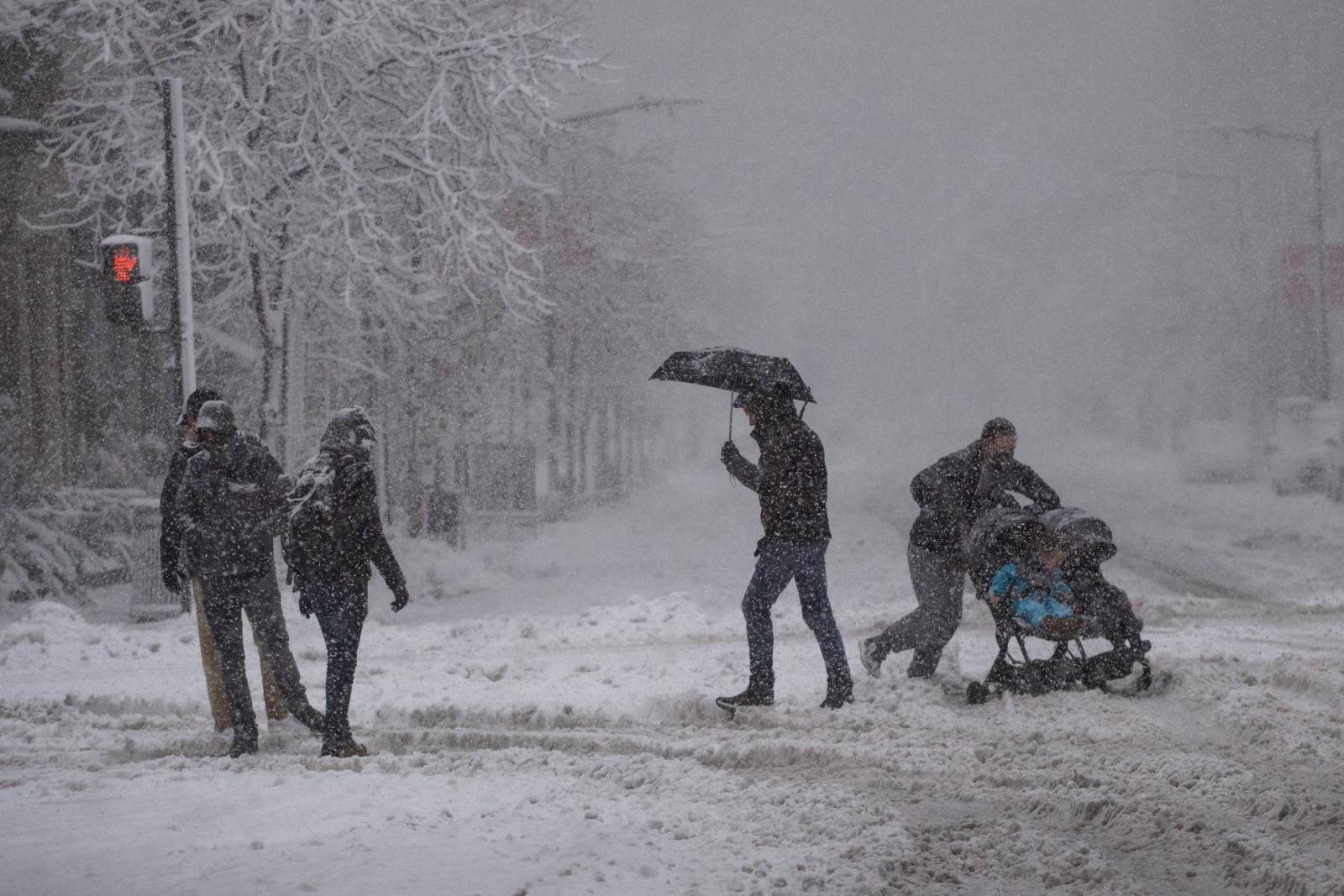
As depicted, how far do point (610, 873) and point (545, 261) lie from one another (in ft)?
70.5

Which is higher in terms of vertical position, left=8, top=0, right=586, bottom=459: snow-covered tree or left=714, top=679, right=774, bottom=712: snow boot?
left=8, top=0, right=586, bottom=459: snow-covered tree

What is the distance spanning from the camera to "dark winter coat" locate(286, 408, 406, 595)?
260 inches

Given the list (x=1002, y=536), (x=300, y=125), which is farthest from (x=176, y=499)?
(x=300, y=125)

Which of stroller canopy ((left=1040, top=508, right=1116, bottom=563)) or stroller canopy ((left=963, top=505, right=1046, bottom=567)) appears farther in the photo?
stroller canopy ((left=963, top=505, right=1046, bottom=567))

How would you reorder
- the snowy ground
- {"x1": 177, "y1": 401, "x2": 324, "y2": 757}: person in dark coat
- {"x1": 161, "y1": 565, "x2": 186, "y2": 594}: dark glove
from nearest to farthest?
the snowy ground
{"x1": 177, "y1": 401, "x2": 324, "y2": 757}: person in dark coat
{"x1": 161, "y1": 565, "x2": 186, "y2": 594}: dark glove

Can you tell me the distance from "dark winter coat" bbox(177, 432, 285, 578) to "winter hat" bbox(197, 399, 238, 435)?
16 cm

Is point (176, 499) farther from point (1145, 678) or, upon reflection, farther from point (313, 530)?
point (1145, 678)

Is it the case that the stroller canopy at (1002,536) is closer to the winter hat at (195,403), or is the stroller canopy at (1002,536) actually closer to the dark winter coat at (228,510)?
the dark winter coat at (228,510)

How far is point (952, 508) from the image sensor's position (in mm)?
8180

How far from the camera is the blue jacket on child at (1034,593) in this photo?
772 cm

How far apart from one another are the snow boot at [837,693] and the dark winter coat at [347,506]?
2.85 m

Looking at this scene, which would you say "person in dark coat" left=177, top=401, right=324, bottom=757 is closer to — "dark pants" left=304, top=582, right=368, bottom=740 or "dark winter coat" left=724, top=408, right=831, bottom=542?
"dark pants" left=304, top=582, right=368, bottom=740

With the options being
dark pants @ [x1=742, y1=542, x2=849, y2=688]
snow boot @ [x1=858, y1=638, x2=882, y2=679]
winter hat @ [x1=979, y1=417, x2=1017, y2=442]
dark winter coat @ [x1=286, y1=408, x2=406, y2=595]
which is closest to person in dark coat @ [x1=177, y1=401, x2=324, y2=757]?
dark winter coat @ [x1=286, y1=408, x2=406, y2=595]

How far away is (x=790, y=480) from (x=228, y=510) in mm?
3388
